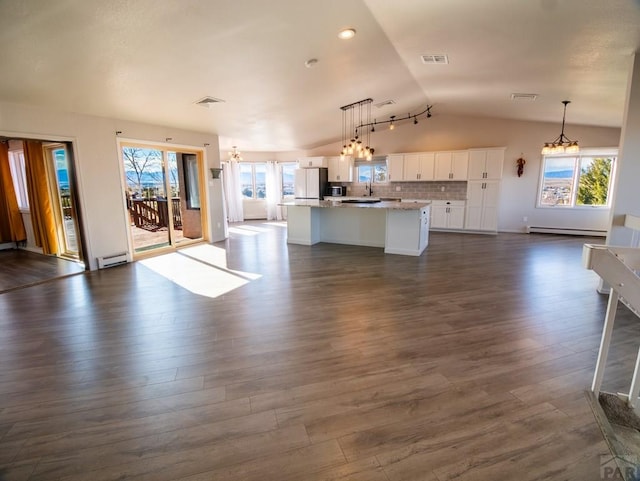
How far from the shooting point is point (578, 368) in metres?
2.29

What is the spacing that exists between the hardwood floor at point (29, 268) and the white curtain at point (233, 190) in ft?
17.4

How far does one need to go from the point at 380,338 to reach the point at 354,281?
1607 millimetres

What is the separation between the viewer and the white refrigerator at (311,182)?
9.66 metres

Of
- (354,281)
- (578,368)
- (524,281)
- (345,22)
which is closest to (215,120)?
(345,22)

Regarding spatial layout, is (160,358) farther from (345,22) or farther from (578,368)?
(345,22)

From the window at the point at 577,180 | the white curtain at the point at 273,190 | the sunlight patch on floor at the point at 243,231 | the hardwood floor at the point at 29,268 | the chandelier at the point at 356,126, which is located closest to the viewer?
the hardwood floor at the point at 29,268

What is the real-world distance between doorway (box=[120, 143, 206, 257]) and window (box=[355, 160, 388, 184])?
4.81 metres

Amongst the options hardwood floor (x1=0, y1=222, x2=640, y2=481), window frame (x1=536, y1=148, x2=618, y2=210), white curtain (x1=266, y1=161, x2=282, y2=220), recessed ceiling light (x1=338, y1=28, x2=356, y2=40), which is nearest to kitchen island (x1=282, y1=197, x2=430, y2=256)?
hardwood floor (x1=0, y1=222, x2=640, y2=481)

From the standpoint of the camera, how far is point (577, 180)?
7.64 m

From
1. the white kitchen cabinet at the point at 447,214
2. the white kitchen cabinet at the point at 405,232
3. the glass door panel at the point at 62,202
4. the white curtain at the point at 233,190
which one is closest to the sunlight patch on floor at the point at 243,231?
the white curtain at the point at 233,190

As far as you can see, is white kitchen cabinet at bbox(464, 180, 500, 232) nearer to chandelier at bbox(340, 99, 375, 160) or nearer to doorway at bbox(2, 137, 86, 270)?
chandelier at bbox(340, 99, 375, 160)

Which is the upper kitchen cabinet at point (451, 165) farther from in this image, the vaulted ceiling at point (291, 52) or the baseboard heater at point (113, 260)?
the baseboard heater at point (113, 260)

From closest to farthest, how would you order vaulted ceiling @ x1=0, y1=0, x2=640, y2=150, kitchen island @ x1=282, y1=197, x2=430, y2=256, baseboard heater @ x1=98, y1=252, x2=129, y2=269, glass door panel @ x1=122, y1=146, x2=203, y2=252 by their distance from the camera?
vaulted ceiling @ x1=0, y1=0, x2=640, y2=150 → baseboard heater @ x1=98, y1=252, x2=129, y2=269 → kitchen island @ x1=282, y1=197, x2=430, y2=256 → glass door panel @ x1=122, y1=146, x2=203, y2=252

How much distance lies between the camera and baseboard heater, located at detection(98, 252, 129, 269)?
5.14 meters
